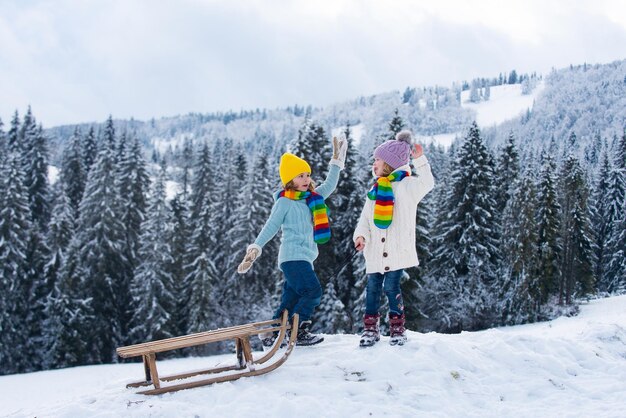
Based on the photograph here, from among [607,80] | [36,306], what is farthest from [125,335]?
[607,80]

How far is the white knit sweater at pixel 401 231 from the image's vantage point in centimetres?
676

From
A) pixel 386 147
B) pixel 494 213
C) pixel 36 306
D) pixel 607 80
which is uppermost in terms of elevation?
pixel 607 80

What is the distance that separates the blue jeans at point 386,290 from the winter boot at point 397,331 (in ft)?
0.29

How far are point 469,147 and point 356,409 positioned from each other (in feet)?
101

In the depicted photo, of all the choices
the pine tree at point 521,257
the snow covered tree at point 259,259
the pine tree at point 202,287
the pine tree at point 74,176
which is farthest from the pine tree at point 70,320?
the pine tree at point 521,257

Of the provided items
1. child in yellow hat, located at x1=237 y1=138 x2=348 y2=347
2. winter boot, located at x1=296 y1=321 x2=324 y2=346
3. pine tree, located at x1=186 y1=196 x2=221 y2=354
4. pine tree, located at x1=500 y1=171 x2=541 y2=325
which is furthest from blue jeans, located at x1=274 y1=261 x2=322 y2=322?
pine tree, located at x1=500 y1=171 x2=541 y2=325

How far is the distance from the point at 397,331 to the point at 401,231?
49.6 inches

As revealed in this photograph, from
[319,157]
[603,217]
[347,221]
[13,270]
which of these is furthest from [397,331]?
[603,217]

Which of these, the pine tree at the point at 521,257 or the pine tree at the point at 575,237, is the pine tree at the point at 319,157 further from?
the pine tree at the point at 575,237

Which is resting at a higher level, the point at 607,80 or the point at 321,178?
the point at 607,80

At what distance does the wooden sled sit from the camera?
18.7ft

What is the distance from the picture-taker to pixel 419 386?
5.85 m

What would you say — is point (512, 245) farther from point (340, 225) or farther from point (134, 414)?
A: point (134, 414)

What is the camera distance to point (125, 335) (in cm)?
3638
